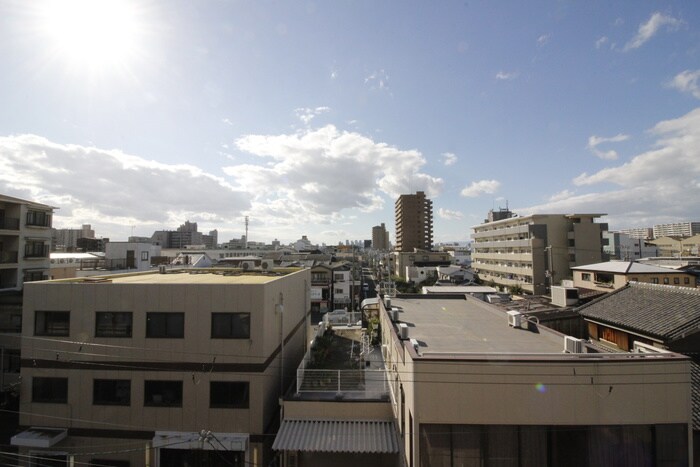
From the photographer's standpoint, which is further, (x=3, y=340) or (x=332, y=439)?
(x=3, y=340)

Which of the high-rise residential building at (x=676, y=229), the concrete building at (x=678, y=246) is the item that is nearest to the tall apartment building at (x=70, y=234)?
the concrete building at (x=678, y=246)

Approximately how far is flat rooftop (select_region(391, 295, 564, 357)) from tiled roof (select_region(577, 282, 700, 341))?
177 inches

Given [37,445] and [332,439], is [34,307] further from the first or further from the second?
[332,439]

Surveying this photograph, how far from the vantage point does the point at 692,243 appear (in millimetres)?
75812

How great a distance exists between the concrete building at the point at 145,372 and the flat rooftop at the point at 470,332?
246 inches

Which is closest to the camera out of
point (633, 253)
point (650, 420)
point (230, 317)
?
point (650, 420)

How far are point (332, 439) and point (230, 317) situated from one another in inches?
220

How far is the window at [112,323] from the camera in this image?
12477 mm

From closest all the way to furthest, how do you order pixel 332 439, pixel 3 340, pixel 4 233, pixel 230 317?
pixel 332 439
pixel 230 317
pixel 3 340
pixel 4 233

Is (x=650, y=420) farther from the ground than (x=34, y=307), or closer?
closer

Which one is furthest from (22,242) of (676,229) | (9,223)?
(676,229)

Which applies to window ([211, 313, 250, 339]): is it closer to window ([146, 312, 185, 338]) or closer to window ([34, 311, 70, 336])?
window ([146, 312, 185, 338])

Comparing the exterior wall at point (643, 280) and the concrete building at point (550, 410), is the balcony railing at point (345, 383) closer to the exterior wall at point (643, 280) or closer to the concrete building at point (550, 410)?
the concrete building at point (550, 410)

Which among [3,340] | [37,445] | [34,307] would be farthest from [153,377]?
[3,340]
